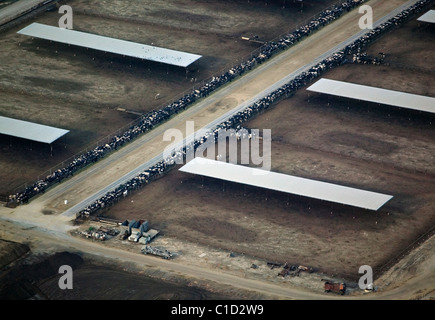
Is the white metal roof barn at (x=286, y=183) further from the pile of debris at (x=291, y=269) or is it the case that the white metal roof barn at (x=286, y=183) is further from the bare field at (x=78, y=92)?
the bare field at (x=78, y=92)

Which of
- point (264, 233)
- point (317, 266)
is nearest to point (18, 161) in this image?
point (264, 233)

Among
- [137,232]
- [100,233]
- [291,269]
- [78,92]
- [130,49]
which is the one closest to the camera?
[291,269]

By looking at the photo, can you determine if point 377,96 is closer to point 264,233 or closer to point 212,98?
point 212,98

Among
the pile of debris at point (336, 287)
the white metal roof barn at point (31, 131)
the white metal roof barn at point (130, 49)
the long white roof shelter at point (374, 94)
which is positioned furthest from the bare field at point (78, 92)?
the pile of debris at point (336, 287)

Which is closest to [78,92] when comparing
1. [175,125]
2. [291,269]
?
[175,125]

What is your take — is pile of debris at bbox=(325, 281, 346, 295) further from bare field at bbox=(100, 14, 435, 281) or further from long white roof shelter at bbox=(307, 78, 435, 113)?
long white roof shelter at bbox=(307, 78, 435, 113)

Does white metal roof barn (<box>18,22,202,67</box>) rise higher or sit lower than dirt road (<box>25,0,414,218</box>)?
higher

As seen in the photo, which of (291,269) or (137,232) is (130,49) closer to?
(137,232)

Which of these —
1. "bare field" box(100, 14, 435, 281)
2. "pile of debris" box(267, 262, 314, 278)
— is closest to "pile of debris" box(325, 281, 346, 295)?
"bare field" box(100, 14, 435, 281)
